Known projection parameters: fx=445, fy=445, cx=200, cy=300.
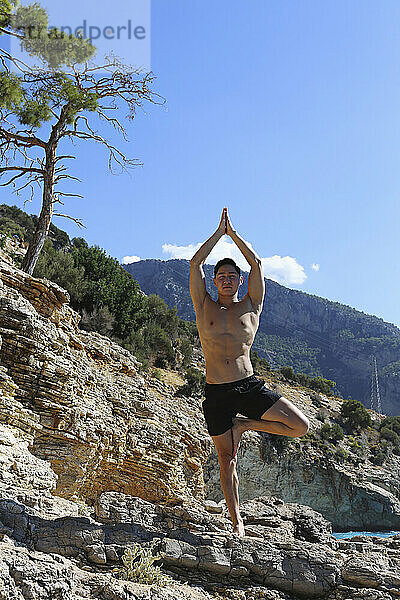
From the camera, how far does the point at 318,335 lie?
288 ft

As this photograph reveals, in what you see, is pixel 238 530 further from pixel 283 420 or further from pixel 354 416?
pixel 354 416

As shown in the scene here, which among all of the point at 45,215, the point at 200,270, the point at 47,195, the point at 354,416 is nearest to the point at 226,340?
the point at 200,270

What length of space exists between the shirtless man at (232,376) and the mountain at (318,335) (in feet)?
200

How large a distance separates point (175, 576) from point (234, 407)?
4.95ft

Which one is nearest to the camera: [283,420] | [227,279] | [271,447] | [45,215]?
[283,420]

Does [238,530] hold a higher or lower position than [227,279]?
lower

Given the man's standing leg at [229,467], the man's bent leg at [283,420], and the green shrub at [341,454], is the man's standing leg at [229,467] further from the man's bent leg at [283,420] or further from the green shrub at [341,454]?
the green shrub at [341,454]

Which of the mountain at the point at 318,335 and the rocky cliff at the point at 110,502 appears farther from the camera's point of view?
the mountain at the point at 318,335

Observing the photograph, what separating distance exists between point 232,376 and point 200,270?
3.79 ft

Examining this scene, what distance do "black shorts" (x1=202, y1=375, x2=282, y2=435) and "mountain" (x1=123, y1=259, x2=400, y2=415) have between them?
61349 mm

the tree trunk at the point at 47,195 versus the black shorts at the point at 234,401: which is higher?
the tree trunk at the point at 47,195

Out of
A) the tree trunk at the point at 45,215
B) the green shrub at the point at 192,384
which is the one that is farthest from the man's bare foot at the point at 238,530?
the green shrub at the point at 192,384

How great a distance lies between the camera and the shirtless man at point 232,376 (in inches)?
169

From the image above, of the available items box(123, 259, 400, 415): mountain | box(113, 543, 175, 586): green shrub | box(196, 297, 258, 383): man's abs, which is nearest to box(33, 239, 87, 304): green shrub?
box(196, 297, 258, 383): man's abs
